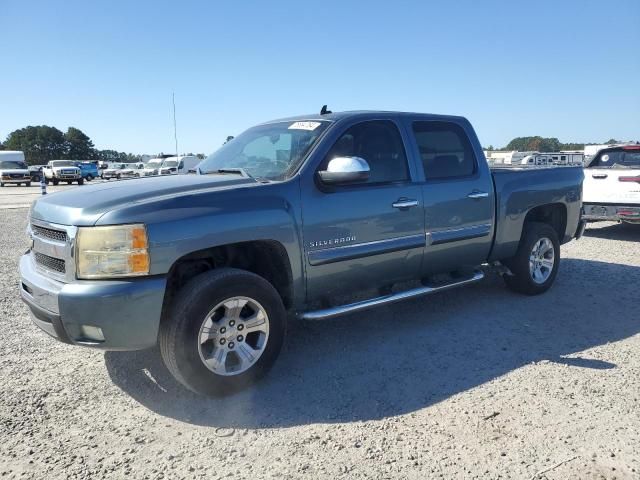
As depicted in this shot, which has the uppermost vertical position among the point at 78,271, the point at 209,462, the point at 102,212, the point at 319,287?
the point at 102,212

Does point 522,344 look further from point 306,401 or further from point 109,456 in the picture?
point 109,456

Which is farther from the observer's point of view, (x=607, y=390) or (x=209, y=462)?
(x=607, y=390)

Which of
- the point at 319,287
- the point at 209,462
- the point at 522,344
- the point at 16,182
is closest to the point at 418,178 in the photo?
the point at 319,287

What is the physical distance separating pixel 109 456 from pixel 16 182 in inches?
1413

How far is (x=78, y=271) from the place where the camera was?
9.85 feet

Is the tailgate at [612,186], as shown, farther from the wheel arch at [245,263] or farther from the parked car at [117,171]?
the parked car at [117,171]

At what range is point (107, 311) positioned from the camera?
115 inches

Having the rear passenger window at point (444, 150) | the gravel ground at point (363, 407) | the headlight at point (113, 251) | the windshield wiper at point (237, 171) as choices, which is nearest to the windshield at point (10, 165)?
the gravel ground at point (363, 407)

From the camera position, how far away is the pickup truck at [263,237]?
9.82 feet

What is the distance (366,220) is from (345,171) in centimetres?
51

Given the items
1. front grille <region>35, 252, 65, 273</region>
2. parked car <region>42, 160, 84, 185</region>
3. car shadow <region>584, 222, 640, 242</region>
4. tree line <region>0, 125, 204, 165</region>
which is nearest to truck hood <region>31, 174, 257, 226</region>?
front grille <region>35, 252, 65, 273</region>

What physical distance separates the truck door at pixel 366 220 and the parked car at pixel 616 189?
604 centimetres

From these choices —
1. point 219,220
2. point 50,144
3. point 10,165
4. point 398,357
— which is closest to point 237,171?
point 219,220

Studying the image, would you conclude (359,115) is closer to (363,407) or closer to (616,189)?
(363,407)
